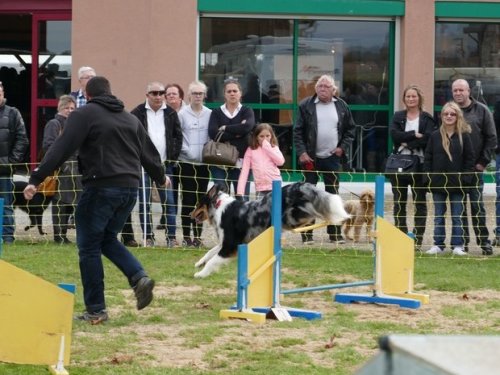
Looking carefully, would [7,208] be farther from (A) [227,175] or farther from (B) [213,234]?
(A) [227,175]

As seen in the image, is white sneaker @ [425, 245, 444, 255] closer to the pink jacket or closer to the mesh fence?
the mesh fence

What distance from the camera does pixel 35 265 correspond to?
1079 centimetres

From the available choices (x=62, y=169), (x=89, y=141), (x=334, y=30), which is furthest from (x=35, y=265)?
(x=334, y=30)

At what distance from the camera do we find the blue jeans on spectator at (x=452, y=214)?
12219mm

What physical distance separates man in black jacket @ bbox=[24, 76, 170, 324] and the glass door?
415 inches

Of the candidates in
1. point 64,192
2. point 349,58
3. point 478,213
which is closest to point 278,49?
point 349,58

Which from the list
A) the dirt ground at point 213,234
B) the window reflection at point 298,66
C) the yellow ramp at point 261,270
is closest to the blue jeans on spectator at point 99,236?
the yellow ramp at point 261,270

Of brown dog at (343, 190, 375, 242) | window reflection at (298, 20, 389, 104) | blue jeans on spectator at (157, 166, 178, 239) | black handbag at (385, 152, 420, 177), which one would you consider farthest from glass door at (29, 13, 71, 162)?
black handbag at (385, 152, 420, 177)

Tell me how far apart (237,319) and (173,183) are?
4874 millimetres

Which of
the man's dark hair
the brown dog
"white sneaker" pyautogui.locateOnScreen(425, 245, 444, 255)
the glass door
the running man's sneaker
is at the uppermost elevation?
the glass door

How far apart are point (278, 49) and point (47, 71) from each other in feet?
13.3

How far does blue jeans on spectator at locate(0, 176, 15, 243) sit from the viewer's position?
41.2 ft

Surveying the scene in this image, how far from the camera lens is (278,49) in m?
17.8

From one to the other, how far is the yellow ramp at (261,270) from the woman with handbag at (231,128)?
13.6 feet
